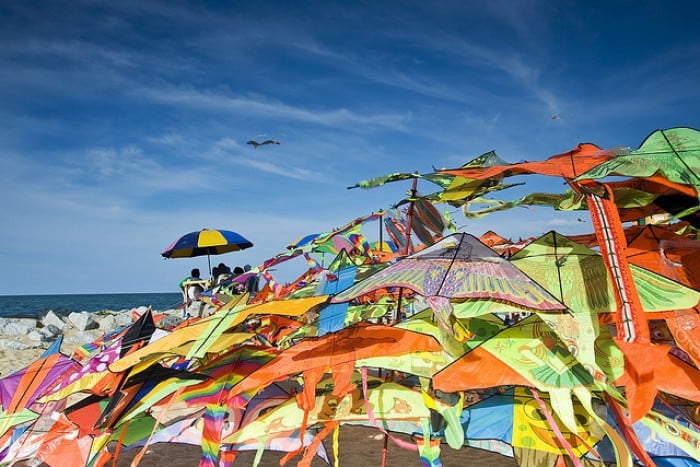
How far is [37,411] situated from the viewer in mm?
3664

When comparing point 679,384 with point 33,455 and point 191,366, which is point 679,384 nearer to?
point 191,366

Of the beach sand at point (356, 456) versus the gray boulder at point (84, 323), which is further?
the gray boulder at point (84, 323)

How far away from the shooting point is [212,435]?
325cm

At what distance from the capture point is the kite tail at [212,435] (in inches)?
127

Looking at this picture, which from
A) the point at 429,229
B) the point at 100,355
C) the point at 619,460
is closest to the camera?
the point at 619,460

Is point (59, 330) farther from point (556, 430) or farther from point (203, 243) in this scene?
point (556, 430)

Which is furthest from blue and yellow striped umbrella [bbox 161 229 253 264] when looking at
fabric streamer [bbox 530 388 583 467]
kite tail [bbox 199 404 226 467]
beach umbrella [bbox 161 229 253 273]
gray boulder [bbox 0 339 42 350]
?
fabric streamer [bbox 530 388 583 467]

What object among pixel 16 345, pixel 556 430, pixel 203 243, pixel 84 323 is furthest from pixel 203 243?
pixel 84 323

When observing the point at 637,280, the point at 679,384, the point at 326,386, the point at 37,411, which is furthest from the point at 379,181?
the point at 37,411

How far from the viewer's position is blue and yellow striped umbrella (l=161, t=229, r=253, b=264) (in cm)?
1073

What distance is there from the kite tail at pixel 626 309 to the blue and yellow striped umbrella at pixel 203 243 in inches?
341

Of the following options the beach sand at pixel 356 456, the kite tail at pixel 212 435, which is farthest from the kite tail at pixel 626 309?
the beach sand at pixel 356 456

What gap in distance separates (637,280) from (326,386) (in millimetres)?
2030

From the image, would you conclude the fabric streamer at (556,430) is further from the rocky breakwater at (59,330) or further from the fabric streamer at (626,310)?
the rocky breakwater at (59,330)
